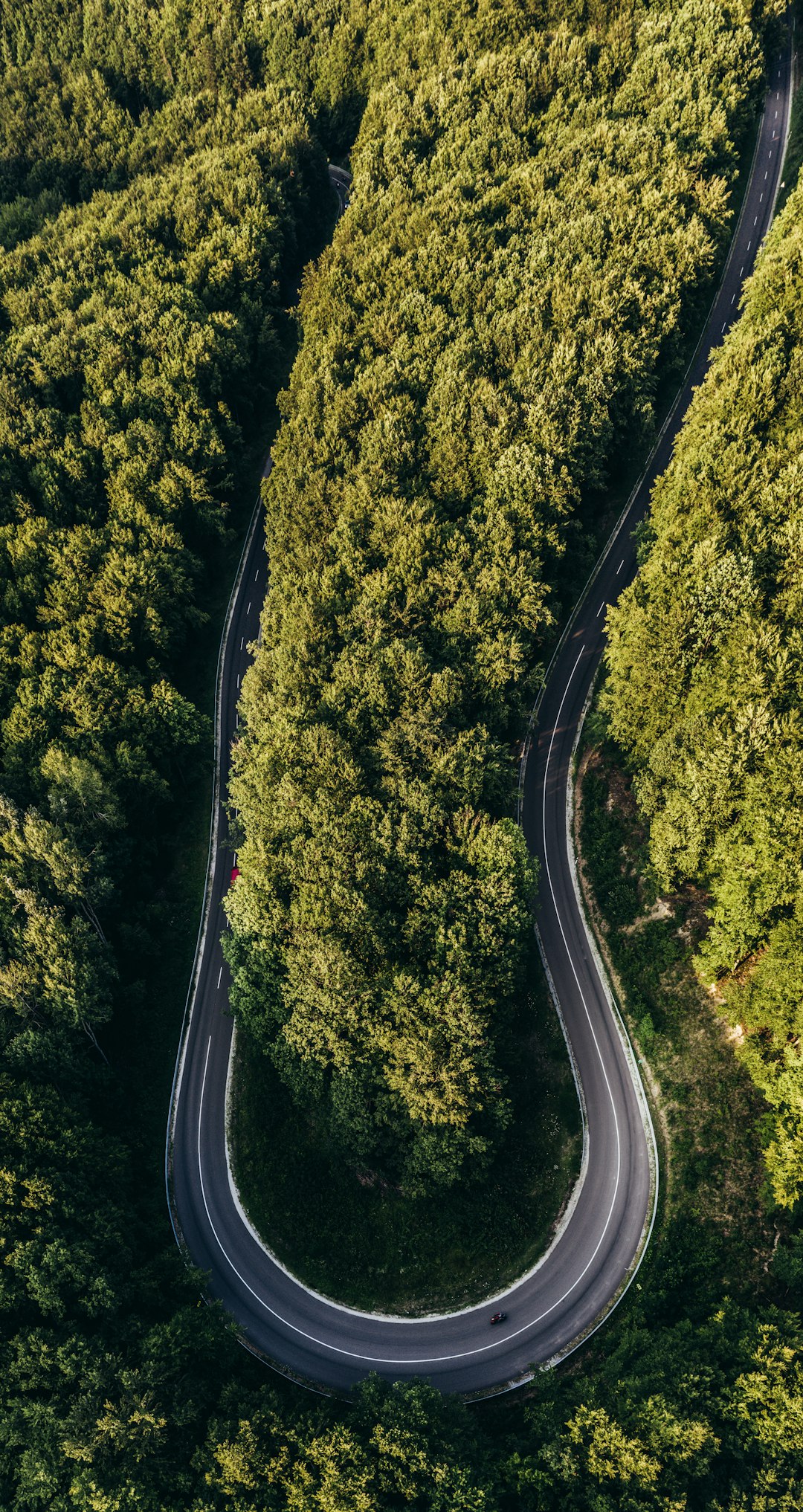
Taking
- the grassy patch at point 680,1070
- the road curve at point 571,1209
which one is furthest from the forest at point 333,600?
the road curve at point 571,1209

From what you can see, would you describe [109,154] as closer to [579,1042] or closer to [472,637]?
[472,637]

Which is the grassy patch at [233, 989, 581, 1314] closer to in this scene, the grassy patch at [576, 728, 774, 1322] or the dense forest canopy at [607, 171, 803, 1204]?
the grassy patch at [576, 728, 774, 1322]

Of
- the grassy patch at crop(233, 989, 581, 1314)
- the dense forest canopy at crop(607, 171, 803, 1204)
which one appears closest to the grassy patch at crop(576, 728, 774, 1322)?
the dense forest canopy at crop(607, 171, 803, 1204)

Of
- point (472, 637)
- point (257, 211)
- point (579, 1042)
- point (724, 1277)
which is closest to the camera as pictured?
point (724, 1277)

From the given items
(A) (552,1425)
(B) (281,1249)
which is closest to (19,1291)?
(B) (281,1249)

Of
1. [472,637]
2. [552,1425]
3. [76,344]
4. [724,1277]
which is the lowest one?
[552,1425]

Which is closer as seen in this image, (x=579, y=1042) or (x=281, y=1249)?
(x=281, y=1249)
